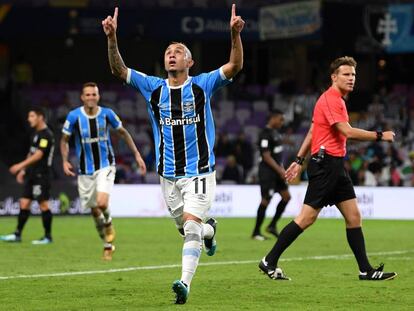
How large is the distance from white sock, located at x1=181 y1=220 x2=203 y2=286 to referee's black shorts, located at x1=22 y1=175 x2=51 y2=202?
9136mm

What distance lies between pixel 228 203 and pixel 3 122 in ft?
33.3

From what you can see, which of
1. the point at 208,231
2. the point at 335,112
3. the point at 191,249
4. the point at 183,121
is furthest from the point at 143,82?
the point at 335,112

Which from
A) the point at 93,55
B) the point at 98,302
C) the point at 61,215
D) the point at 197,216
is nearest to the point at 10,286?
the point at 98,302

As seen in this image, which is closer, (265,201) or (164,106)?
(164,106)

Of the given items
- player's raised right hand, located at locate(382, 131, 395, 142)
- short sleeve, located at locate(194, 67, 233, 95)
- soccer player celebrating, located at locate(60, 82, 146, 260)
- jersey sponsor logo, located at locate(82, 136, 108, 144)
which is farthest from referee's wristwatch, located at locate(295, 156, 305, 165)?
jersey sponsor logo, located at locate(82, 136, 108, 144)

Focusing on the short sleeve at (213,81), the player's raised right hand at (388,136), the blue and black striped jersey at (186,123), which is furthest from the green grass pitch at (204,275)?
the short sleeve at (213,81)

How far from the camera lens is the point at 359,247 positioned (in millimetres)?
12406

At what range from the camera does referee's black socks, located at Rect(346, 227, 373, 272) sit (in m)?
12.4

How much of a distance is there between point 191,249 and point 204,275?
2.92 metres

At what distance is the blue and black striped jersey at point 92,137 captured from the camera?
16047 mm

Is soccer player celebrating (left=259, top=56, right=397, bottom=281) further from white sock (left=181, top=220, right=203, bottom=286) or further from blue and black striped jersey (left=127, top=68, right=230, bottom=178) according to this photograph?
white sock (left=181, top=220, right=203, bottom=286)

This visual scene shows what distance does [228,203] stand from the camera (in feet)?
89.9

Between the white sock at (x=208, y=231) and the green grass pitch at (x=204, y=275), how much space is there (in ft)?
1.72

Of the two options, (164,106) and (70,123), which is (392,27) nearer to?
(70,123)
